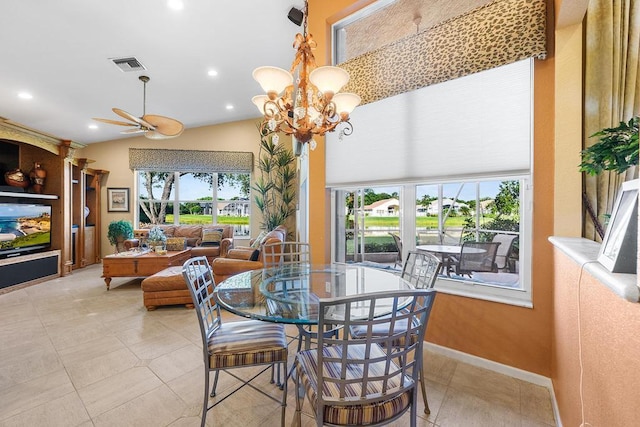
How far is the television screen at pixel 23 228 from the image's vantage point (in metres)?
4.18

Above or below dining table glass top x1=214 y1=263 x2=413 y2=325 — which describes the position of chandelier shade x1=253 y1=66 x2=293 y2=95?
above

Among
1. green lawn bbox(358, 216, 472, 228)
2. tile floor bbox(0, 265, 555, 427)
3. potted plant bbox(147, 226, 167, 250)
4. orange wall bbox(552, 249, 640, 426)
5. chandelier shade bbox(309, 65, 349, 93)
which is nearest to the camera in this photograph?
orange wall bbox(552, 249, 640, 426)

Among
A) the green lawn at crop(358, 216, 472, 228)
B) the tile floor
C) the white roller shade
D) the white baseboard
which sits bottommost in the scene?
the tile floor

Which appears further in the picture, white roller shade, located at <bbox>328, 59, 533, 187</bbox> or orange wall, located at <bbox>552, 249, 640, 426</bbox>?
white roller shade, located at <bbox>328, 59, 533, 187</bbox>

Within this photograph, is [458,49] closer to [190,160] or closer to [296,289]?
[296,289]

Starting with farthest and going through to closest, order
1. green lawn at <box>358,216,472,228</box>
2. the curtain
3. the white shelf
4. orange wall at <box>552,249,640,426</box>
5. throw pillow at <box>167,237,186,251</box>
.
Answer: throw pillow at <box>167,237,186,251</box> → the white shelf → green lawn at <box>358,216,472,228</box> → the curtain → orange wall at <box>552,249,640,426</box>

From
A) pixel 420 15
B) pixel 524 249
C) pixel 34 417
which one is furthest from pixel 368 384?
pixel 420 15

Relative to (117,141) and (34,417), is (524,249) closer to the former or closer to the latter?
(34,417)

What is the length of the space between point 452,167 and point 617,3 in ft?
3.93

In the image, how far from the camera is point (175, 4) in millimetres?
2764

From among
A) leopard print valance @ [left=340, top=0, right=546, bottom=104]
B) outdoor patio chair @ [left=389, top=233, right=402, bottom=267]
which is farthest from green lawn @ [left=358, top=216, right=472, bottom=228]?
leopard print valance @ [left=340, top=0, right=546, bottom=104]

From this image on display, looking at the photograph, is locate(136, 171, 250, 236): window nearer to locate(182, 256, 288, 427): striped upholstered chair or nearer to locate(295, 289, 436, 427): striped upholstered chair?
locate(182, 256, 288, 427): striped upholstered chair

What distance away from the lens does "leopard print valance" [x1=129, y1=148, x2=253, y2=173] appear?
6570 mm

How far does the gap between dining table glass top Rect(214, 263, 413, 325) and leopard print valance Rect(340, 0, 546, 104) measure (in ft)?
5.37
